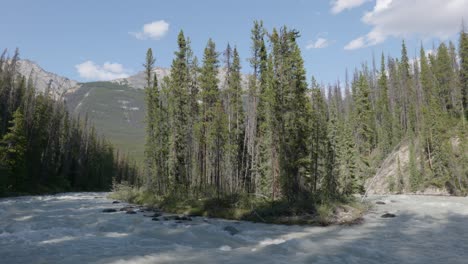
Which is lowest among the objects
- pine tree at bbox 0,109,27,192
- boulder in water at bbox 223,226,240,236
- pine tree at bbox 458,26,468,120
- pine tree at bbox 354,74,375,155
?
boulder in water at bbox 223,226,240,236

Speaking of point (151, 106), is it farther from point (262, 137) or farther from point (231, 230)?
point (231, 230)

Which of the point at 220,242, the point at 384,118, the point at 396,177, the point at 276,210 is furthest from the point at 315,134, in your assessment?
the point at 384,118

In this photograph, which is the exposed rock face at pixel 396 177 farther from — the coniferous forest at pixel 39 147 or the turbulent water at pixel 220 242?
the coniferous forest at pixel 39 147

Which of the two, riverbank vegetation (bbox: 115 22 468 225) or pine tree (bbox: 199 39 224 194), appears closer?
riverbank vegetation (bbox: 115 22 468 225)

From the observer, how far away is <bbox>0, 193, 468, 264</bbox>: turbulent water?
37.9ft

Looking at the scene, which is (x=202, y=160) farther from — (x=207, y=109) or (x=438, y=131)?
(x=438, y=131)

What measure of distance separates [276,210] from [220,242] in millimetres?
8455

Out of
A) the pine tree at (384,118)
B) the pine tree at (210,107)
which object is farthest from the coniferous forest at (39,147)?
the pine tree at (384,118)

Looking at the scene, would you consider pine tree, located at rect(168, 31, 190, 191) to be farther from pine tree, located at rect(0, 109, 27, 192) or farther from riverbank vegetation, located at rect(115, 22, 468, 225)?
pine tree, located at rect(0, 109, 27, 192)

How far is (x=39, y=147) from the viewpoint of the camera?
62281 millimetres

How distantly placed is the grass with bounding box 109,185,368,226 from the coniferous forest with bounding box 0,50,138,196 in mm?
30541

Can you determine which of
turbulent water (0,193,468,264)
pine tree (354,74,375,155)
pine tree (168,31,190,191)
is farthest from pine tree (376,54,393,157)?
turbulent water (0,193,468,264)

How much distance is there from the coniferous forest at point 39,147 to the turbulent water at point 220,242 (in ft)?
101

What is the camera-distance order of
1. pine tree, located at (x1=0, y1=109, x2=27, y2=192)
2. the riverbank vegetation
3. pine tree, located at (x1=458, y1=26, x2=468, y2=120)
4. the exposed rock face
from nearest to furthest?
1. the riverbank vegetation
2. pine tree, located at (x1=0, y1=109, x2=27, y2=192)
3. the exposed rock face
4. pine tree, located at (x1=458, y1=26, x2=468, y2=120)
